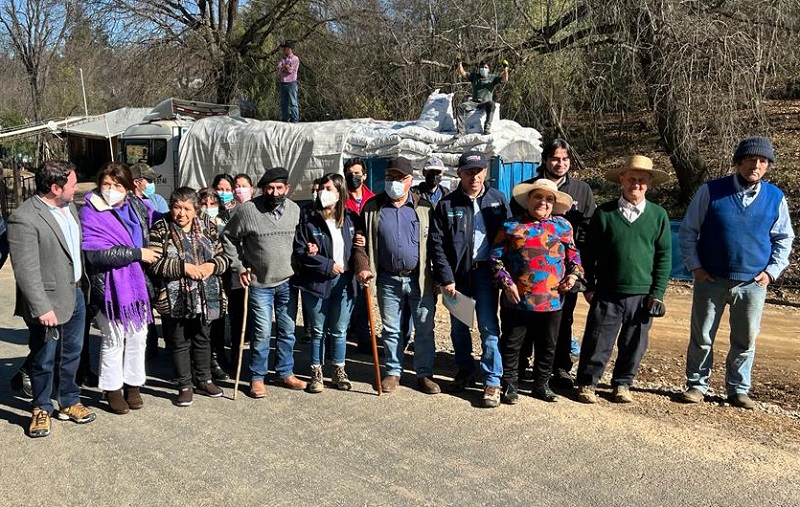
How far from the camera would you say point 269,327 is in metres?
5.25

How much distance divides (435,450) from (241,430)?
4.27ft

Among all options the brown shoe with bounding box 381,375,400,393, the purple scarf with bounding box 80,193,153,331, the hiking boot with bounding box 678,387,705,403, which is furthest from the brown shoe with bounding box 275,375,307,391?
the hiking boot with bounding box 678,387,705,403

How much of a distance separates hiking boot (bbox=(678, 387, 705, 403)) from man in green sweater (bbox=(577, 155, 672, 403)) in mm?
391

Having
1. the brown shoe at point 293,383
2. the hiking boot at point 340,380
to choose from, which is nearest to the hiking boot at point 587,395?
the hiking boot at point 340,380

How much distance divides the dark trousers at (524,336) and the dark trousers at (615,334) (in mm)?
256

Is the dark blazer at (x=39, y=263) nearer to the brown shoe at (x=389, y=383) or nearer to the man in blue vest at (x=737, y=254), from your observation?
the brown shoe at (x=389, y=383)

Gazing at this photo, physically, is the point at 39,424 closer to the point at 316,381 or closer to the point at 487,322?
the point at 316,381

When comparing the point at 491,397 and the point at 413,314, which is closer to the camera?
the point at 491,397

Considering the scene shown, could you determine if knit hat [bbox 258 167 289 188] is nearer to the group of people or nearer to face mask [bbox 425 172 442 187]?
the group of people

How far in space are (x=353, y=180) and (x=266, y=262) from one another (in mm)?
1593

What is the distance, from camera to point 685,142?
37.6 feet

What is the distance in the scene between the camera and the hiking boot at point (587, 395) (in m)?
4.91

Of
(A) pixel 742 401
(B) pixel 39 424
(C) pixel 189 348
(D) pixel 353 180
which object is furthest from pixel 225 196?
(A) pixel 742 401

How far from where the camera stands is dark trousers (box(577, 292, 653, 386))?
4859 millimetres
